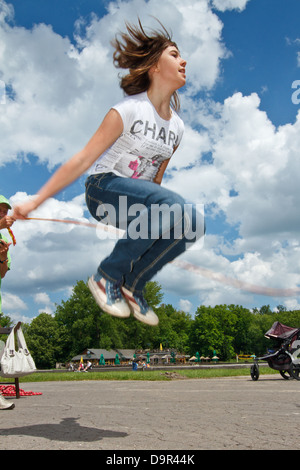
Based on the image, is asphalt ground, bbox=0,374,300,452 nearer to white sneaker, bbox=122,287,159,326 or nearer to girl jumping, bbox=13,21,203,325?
white sneaker, bbox=122,287,159,326

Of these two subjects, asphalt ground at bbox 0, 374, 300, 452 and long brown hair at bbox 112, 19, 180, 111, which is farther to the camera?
asphalt ground at bbox 0, 374, 300, 452

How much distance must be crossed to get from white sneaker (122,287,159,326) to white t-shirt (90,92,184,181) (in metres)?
0.94

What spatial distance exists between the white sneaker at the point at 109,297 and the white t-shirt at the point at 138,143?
86cm

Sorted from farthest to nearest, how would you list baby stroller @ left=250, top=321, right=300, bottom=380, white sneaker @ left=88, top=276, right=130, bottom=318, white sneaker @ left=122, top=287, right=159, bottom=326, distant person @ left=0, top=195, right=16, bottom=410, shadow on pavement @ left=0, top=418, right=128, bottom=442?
baby stroller @ left=250, top=321, right=300, bottom=380, shadow on pavement @ left=0, top=418, right=128, bottom=442, distant person @ left=0, top=195, right=16, bottom=410, white sneaker @ left=122, top=287, right=159, bottom=326, white sneaker @ left=88, top=276, right=130, bottom=318

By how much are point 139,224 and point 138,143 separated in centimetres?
67

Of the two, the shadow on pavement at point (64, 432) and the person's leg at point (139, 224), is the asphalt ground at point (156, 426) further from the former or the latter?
the person's leg at point (139, 224)

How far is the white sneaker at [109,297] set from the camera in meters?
3.11

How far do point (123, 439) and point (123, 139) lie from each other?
4.12 meters

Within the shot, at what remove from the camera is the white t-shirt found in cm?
334

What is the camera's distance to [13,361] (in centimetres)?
985

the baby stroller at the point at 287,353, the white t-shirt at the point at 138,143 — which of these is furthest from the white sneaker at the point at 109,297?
the baby stroller at the point at 287,353

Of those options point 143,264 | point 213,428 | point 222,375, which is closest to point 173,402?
point 213,428

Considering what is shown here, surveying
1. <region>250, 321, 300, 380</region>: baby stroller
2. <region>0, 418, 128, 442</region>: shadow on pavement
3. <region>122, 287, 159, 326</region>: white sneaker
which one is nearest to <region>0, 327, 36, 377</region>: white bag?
<region>0, 418, 128, 442</region>: shadow on pavement

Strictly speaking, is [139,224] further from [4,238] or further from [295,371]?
[295,371]
